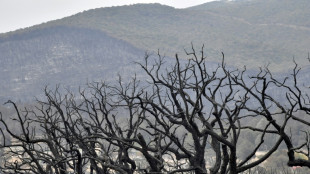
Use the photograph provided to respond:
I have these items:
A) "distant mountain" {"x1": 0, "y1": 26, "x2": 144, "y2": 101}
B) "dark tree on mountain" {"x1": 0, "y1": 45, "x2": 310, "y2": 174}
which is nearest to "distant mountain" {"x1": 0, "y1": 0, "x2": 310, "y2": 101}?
"distant mountain" {"x1": 0, "y1": 26, "x2": 144, "y2": 101}

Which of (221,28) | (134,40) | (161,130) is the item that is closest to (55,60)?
(134,40)

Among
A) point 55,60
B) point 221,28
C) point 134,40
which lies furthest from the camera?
point 221,28

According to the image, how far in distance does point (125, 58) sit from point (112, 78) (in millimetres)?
9417

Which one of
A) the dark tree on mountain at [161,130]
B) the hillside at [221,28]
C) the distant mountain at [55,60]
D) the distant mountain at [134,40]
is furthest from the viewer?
the hillside at [221,28]

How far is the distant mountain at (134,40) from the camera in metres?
113

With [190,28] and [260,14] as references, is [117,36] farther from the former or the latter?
[260,14]

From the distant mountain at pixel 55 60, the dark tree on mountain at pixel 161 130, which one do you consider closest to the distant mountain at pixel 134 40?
the distant mountain at pixel 55 60

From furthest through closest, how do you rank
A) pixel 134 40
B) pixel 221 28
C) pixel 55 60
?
pixel 221 28
pixel 134 40
pixel 55 60

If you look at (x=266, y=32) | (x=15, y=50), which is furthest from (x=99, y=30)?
(x=266, y=32)

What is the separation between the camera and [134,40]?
134m

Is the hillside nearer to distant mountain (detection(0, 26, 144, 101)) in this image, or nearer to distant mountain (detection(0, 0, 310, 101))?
distant mountain (detection(0, 0, 310, 101))

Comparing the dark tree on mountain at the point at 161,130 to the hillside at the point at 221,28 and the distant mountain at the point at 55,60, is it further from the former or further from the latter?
the hillside at the point at 221,28

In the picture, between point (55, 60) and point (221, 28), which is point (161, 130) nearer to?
point (55, 60)

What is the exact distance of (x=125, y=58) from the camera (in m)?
119
